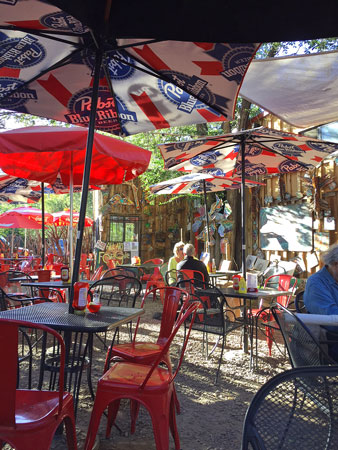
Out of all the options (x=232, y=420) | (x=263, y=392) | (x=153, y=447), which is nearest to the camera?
(x=263, y=392)

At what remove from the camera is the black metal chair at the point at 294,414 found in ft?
3.81

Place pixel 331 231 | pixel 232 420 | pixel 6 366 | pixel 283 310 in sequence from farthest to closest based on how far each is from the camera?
pixel 331 231 → pixel 232 420 → pixel 283 310 → pixel 6 366

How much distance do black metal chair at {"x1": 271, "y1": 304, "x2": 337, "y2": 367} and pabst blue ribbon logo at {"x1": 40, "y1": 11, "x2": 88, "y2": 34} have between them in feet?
7.97

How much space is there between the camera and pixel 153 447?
2701mm

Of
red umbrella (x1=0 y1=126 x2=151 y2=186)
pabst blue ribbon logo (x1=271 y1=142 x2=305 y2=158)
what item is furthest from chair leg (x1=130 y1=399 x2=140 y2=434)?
pabst blue ribbon logo (x1=271 y1=142 x2=305 y2=158)

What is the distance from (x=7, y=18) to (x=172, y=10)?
4.08 feet

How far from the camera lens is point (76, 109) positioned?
436 centimetres

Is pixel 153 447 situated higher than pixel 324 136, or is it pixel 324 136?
pixel 324 136

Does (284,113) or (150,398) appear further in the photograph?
(284,113)

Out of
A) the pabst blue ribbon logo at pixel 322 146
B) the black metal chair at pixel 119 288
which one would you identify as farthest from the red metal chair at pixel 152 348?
the pabst blue ribbon logo at pixel 322 146

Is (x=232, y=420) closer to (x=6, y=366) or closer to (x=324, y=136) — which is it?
(x=6, y=366)

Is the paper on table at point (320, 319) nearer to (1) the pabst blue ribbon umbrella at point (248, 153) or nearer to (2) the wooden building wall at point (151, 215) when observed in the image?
(1) the pabst blue ribbon umbrella at point (248, 153)

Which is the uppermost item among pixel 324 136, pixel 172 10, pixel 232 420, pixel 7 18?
pixel 324 136

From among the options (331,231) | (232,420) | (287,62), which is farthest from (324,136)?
(232,420)
